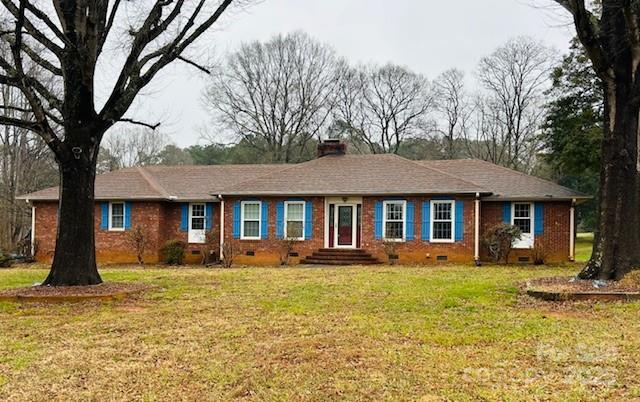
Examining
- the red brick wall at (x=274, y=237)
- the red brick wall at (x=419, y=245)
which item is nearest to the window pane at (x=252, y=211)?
the red brick wall at (x=274, y=237)

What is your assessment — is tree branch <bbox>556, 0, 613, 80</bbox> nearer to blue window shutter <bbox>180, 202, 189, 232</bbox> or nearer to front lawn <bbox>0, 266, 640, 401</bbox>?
front lawn <bbox>0, 266, 640, 401</bbox>

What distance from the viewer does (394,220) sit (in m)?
21.1

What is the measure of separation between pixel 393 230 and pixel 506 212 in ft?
13.2

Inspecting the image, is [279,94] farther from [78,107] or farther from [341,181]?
[78,107]

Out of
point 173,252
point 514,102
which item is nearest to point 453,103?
point 514,102

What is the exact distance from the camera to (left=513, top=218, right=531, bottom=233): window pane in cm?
2075

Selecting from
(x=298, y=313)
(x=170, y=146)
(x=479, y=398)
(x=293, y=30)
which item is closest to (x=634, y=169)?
(x=298, y=313)

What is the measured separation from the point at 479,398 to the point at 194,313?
5.63 m

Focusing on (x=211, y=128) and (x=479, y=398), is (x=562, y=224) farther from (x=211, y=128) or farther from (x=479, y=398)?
(x=211, y=128)

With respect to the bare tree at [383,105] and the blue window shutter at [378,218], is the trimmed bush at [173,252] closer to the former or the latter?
the blue window shutter at [378,218]

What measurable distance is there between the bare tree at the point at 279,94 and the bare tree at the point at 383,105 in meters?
1.71

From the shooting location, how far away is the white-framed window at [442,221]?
20.6 m

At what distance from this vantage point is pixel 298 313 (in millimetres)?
9297

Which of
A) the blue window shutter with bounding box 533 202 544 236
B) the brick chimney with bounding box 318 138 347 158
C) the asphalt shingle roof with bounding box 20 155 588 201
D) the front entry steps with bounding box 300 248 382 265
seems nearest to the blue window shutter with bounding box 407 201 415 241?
the asphalt shingle roof with bounding box 20 155 588 201
